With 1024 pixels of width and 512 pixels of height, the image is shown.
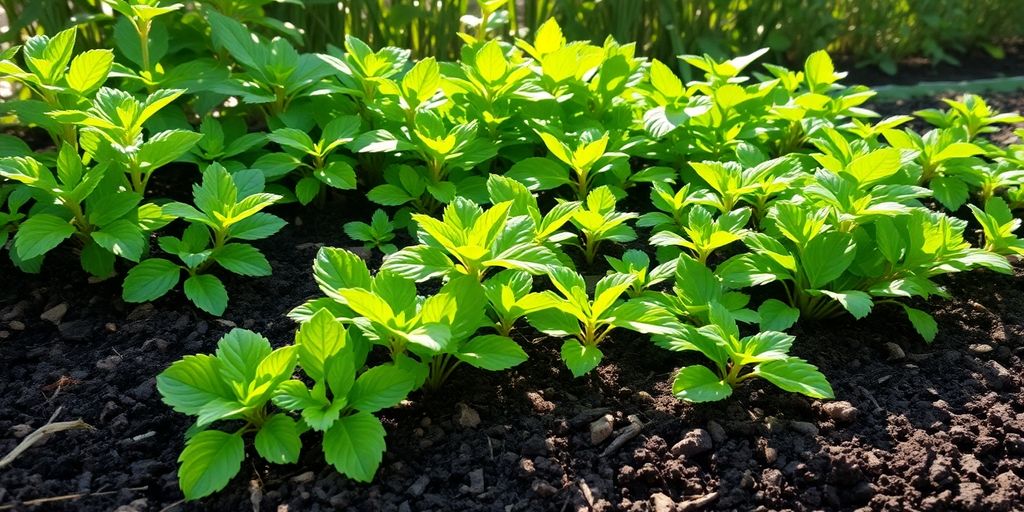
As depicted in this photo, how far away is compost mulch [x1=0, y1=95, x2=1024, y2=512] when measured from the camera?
1.50 m

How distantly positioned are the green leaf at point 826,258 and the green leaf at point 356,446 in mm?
1044

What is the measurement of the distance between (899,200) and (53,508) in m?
1.98

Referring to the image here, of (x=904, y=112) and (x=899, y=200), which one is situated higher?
(x=899, y=200)

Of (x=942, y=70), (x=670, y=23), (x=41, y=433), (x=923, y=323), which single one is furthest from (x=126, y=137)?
(x=942, y=70)

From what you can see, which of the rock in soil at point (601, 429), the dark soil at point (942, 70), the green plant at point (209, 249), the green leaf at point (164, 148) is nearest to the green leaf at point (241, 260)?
the green plant at point (209, 249)

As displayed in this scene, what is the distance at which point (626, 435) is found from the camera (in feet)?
5.30

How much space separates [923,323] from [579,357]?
839 mm

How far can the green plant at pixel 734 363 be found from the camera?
1612 mm

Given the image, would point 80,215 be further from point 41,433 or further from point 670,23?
point 670,23

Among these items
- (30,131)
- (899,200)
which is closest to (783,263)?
(899,200)

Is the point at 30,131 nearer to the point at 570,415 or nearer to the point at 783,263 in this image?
the point at 570,415

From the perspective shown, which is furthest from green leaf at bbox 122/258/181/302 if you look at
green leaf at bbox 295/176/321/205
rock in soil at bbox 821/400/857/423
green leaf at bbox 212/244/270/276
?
rock in soil at bbox 821/400/857/423

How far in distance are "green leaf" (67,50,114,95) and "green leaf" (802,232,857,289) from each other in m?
1.75

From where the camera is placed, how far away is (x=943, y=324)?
80.3 inches
